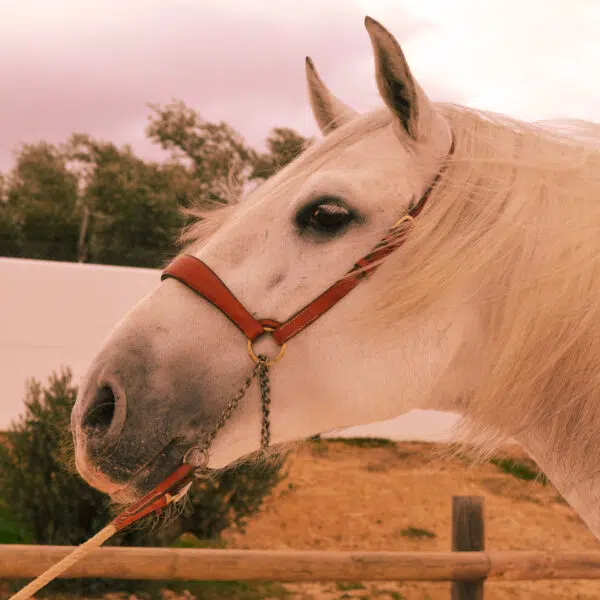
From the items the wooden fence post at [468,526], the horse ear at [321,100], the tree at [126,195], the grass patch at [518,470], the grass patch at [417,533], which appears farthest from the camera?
the tree at [126,195]

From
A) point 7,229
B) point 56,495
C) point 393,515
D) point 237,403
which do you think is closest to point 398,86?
point 237,403

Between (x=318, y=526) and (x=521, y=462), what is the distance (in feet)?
11.4

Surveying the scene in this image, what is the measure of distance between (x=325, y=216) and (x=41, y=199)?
15.4 metres

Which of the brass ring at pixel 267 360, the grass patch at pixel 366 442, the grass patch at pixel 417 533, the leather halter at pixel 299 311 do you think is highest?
the leather halter at pixel 299 311

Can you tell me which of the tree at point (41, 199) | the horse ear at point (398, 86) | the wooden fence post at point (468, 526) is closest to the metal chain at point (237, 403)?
the horse ear at point (398, 86)

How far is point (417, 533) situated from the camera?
591 centimetres

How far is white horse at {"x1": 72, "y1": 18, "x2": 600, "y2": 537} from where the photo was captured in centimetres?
130

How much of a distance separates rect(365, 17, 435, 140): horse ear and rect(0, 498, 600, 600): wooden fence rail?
1.94m

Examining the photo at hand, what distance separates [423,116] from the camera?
1375 mm

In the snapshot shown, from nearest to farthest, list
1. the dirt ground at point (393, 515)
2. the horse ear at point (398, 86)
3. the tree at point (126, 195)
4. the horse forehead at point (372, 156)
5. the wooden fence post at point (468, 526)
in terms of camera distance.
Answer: the horse ear at point (398, 86), the horse forehead at point (372, 156), the wooden fence post at point (468, 526), the dirt ground at point (393, 515), the tree at point (126, 195)

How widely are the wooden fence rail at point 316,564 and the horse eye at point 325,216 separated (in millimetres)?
1744

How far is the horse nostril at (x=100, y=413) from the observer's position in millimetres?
1295

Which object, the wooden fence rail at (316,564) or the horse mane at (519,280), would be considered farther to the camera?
the wooden fence rail at (316,564)

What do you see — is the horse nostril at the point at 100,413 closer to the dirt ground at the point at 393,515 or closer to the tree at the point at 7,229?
the dirt ground at the point at 393,515
